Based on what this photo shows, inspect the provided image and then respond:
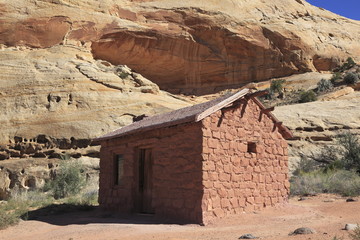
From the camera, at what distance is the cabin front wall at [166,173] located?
10.3 meters

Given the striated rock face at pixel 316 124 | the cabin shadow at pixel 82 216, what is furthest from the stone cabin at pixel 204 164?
the striated rock face at pixel 316 124

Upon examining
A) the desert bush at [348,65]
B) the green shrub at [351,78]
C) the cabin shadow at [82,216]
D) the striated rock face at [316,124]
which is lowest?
the cabin shadow at [82,216]

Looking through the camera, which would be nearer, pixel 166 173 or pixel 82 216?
pixel 166 173

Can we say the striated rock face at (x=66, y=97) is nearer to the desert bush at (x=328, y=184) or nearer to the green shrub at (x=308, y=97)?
the desert bush at (x=328, y=184)

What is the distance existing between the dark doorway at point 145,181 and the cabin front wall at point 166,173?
0.12m

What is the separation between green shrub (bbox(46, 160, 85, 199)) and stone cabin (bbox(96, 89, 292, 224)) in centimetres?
480

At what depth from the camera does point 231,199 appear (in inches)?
424

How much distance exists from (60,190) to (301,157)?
11.7 m

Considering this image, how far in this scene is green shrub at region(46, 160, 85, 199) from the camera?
17.7 metres

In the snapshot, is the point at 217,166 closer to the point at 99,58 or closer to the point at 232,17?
the point at 99,58

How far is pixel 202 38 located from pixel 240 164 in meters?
26.5

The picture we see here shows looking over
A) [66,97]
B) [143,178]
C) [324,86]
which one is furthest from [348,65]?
[143,178]

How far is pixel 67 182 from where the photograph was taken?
1783 centimetres

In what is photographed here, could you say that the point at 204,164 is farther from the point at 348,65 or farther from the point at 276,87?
the point at 348,65
